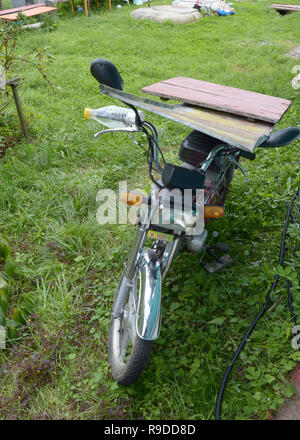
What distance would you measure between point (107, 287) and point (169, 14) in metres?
9.77

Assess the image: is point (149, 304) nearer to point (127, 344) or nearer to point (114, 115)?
point (127, 344)

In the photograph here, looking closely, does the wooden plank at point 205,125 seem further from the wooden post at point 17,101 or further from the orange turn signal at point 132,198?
the wooden post at point 17,101

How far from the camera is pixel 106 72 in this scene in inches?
56.3

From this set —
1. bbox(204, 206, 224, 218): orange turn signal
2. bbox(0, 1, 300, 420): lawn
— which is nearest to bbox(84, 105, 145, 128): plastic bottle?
bbox(204, 206, 224, 218): orange turn signal

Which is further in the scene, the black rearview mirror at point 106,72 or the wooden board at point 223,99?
the wooden board at point 223,99

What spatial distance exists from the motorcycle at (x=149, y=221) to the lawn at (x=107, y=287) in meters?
0.27

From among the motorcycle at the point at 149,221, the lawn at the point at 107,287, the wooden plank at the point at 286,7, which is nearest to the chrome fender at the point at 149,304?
the motorcycle at the point at 149,221

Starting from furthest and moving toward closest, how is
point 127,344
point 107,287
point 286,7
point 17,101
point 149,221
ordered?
point 286,7 < point 17,101 < point 107,287 < point 127,344 < point 149,221

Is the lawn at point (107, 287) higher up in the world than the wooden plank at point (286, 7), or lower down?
lower down

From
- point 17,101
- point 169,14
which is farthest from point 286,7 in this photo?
point 17,101

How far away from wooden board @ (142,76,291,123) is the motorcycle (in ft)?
1.01

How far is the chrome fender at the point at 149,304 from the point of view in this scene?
1565mm

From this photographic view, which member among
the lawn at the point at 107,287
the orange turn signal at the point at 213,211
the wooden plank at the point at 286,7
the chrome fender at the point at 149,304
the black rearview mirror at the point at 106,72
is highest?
the black rearview mirror at the point at 106,72
